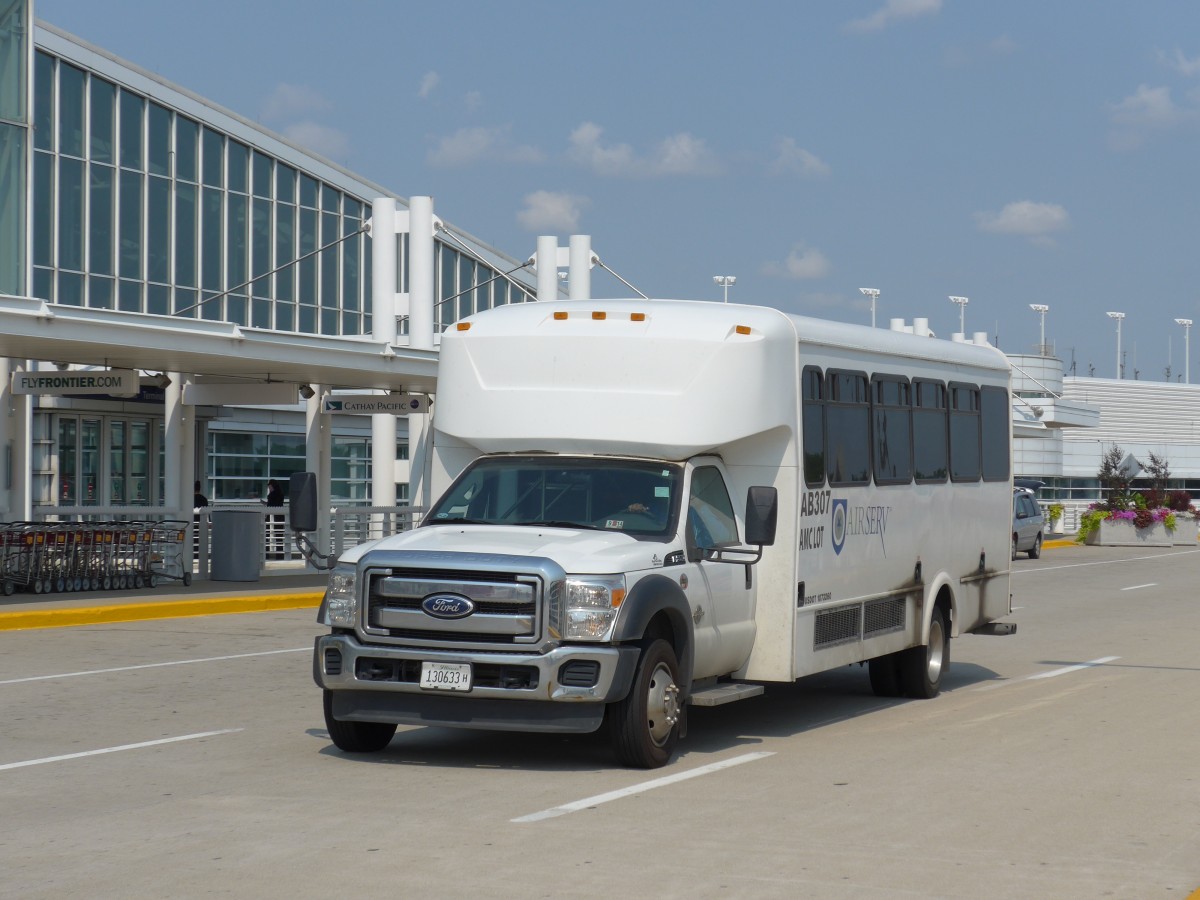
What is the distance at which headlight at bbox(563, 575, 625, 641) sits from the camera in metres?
9.80

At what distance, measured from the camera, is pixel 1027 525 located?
4138 cm

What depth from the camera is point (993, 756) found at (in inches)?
431

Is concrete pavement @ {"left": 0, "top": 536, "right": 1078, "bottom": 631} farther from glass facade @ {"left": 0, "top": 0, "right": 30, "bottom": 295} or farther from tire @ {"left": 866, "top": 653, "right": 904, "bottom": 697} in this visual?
tire @ {"left": 866, "top": 653, "right": 904, "bottom": 697}

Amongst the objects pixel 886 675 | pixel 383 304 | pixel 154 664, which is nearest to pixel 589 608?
pixel 886 675

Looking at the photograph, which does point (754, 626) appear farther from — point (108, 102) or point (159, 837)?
point (108, 102)

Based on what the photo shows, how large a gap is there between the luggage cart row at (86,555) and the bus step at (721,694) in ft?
49.7

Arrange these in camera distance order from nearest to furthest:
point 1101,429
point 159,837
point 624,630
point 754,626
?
point 159,837 < point 624,630 < point 754,626 < point 1101,429

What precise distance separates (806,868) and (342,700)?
11.8 feet

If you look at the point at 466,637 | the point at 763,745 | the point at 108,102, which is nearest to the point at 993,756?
the point at 763,745

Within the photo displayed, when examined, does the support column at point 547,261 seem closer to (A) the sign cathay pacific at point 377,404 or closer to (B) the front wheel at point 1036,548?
(A) the sign cathay pacific at point 377,404

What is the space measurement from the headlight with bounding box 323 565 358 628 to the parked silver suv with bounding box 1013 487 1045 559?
106ft

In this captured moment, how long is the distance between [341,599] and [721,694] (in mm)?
2428

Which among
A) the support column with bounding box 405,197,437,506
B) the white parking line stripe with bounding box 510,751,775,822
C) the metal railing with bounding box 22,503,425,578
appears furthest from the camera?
the support column with bounding box 405,197,437,506

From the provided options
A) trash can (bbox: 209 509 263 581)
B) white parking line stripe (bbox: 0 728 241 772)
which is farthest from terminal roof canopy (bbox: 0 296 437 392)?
white parking line stripe (bbox: 0 728 241 772)
